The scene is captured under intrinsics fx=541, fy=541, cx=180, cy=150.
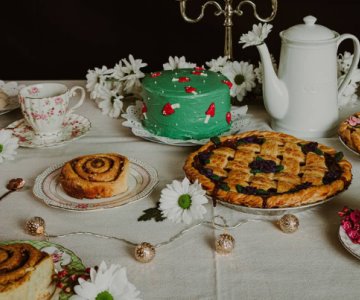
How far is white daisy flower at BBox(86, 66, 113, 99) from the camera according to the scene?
132cm

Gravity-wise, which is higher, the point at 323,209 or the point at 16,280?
the point at 16,280

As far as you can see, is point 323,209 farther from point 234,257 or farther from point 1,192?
point 1,192

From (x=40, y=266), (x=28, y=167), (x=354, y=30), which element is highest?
(x=40, y=266)

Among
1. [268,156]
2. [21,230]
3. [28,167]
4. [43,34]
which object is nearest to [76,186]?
[21,230]

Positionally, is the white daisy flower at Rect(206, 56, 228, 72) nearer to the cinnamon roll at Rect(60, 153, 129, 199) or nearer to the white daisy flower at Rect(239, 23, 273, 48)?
the white daisy flower at Rect(239, 23, 273, 48)

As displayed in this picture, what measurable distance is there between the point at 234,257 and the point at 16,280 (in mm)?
300

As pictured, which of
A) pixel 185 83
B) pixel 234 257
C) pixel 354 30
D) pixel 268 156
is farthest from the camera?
pixel 354 30

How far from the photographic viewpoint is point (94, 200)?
896mm

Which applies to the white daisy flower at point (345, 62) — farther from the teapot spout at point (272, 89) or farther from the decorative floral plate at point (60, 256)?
the decorative floral plate at point (60, 256)

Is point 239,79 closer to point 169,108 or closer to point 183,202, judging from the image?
point 169,108

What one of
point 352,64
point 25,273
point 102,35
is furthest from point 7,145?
point 102,35

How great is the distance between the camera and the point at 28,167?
1.05m

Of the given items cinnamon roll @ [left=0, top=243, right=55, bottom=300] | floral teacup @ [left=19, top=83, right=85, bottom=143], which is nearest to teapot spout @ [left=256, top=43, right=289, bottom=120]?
floral teacup @ [left=19, top=83, right=85, bottom=143]

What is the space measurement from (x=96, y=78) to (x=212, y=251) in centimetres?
69
